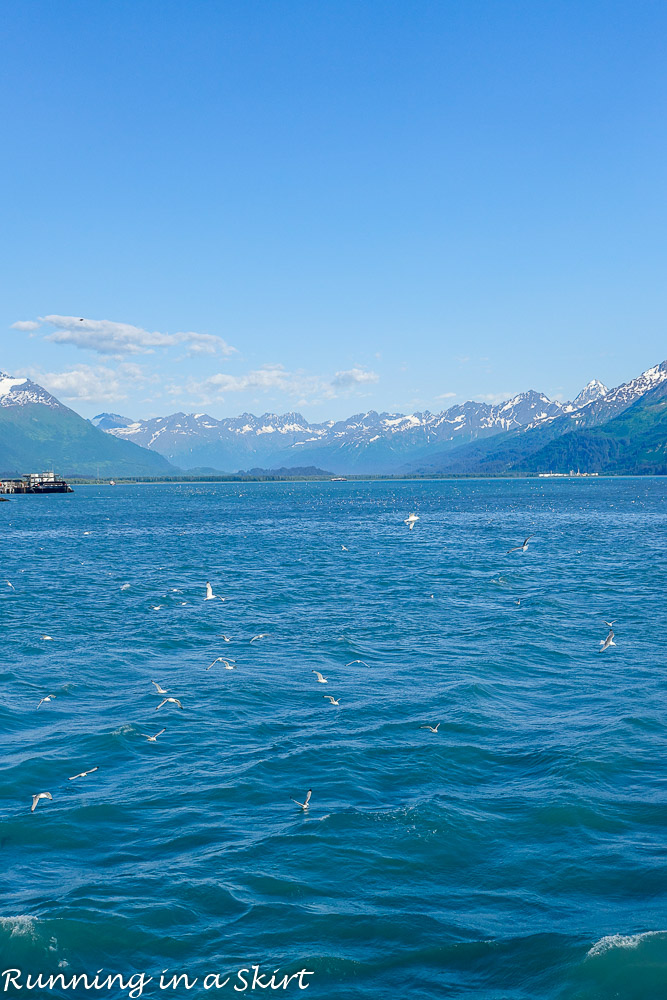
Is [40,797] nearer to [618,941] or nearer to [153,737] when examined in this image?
[153,737]

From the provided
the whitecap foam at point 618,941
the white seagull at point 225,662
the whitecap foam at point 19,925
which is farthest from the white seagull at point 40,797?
the whitecap foam at point 618,941

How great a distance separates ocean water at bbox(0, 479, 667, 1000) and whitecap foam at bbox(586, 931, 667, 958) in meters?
0.08

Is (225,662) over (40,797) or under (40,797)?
over

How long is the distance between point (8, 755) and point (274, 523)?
130 metres

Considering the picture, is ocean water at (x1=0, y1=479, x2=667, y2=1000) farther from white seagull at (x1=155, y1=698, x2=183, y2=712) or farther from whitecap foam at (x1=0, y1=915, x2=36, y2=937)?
white seagull at (x1=155, y1=698, x2=183, y2=712)

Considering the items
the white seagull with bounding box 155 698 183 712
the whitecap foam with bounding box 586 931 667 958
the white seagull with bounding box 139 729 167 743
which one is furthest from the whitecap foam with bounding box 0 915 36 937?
the white seagull with bounding box 155 698 183 712

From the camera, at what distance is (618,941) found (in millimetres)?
16406

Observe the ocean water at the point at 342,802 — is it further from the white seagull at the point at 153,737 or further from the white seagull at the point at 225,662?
the white seagull at the point at 225,662

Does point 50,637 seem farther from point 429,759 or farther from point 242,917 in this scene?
point 242,917

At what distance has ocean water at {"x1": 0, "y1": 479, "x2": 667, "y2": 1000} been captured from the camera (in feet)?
53.1

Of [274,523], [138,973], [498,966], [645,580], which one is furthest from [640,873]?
[274,523]

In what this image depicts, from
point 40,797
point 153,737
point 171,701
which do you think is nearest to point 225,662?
point 171,701

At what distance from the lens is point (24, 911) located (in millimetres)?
17484

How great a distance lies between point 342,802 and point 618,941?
30.0ft
